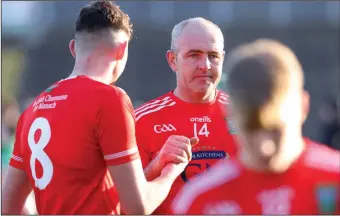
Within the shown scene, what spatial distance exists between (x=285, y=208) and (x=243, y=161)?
24 cm

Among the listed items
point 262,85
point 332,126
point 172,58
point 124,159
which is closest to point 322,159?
point 262,85

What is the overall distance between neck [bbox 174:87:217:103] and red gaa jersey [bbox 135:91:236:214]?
3cm

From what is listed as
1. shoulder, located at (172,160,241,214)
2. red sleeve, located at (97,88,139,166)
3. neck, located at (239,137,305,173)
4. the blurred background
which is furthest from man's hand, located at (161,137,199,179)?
the blurred background

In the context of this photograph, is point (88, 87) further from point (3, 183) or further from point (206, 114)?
point (206, 114)

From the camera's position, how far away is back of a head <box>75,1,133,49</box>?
14.2 feet

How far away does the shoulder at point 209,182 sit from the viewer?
2.94 metres

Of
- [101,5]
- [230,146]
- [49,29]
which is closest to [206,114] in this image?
[230,146]

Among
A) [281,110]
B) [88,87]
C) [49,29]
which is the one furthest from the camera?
[49,29]

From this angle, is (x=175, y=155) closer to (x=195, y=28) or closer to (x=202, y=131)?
(x=202, y=131)

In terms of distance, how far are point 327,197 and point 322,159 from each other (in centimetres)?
15

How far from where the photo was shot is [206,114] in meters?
5.25

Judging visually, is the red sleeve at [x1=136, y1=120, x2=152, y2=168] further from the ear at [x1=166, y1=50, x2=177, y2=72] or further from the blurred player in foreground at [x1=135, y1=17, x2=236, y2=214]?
the ear at [x1=166, y1=50, x2=177, y2=72]

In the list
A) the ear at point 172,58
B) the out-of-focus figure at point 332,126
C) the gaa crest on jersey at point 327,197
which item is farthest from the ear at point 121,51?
the out-of-focus figure at point 332,126

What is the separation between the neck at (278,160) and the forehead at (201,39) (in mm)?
2346
